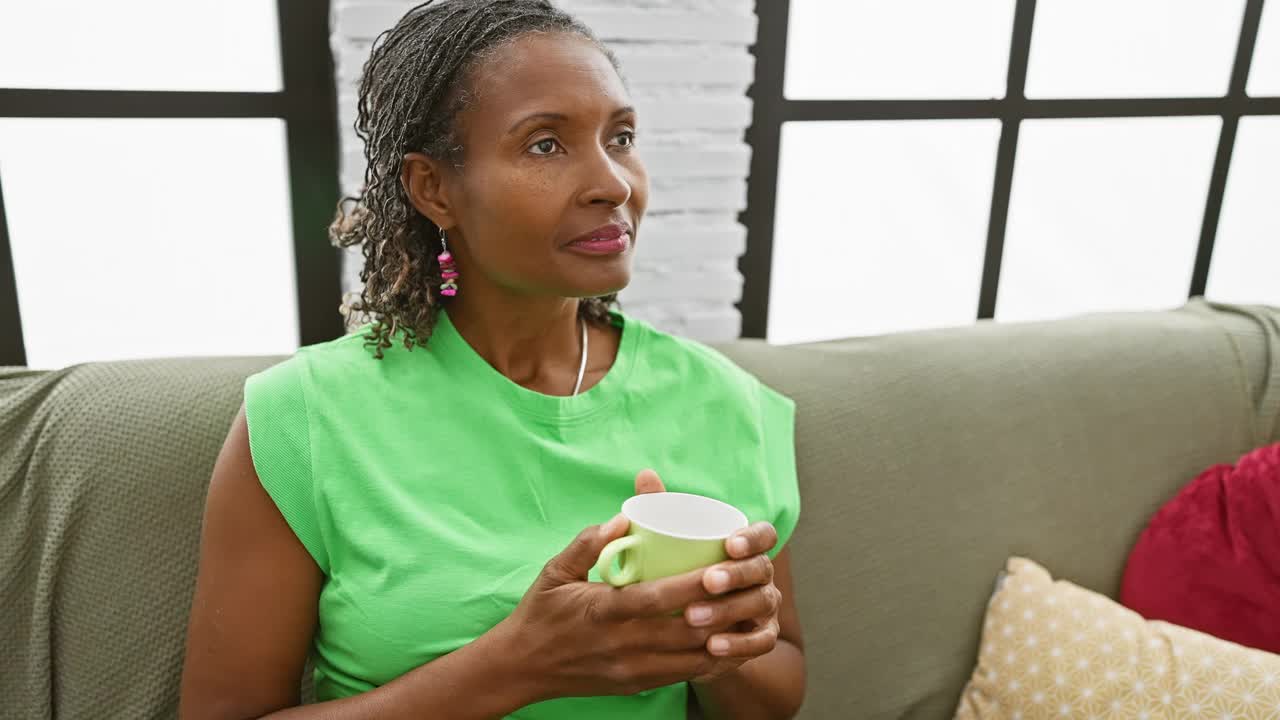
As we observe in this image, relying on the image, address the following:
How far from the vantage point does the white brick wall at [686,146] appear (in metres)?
1.62

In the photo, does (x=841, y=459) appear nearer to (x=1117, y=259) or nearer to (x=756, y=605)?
(x=756, y=605)

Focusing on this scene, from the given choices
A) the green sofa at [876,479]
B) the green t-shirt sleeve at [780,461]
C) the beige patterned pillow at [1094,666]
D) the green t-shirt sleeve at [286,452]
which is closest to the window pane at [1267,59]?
the green sofa at [876,479]

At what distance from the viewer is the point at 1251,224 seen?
2.57 meters

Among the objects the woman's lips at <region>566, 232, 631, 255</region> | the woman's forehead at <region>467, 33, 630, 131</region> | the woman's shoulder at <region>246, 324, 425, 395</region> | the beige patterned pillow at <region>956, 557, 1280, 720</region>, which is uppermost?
the woman's forehead at <region>467, 33, 630, 131</region>

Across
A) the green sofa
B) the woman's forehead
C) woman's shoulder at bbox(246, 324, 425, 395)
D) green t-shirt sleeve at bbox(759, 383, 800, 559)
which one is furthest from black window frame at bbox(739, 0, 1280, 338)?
woman's shoulder at bbox(246, 324, 425, 395)

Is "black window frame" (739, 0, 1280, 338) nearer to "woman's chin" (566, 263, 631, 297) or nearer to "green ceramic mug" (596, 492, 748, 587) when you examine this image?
"woman's chin" (566, 263, 631, 297)

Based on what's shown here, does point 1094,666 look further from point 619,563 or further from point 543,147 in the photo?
point 543,147

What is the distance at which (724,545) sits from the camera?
80 cm

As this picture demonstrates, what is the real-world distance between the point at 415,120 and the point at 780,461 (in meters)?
0.61

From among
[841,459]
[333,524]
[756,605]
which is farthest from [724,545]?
[841,459]

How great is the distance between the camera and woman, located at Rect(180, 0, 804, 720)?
0.93m

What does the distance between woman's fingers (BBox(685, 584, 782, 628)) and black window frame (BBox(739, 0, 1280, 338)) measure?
47.7 inches

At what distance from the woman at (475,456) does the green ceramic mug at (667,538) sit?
0.15ft

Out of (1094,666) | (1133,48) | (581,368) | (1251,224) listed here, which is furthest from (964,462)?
(1251,224)
